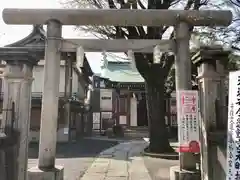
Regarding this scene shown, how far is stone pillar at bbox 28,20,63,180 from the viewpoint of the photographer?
7098 mm

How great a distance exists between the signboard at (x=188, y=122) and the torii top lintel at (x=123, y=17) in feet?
6.45

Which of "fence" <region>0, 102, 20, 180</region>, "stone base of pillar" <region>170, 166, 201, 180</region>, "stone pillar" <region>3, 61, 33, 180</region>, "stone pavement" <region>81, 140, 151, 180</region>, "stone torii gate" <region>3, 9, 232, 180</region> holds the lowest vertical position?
"stone pavement" <region>81, 140, 151, 180</region>

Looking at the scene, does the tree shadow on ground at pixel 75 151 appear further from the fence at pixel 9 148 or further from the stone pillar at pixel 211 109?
the stone pillar at pixel 211 109

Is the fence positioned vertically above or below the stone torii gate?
below

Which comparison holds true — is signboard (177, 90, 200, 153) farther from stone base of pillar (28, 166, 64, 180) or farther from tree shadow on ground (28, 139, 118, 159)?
tree shadow on ground (28, 139, 118, 159)

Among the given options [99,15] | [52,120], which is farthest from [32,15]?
[52,120]

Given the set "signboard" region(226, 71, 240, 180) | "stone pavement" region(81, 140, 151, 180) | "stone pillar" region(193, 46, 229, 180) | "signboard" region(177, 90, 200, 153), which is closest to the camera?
"signboard" region(226, 71, 240, 180)

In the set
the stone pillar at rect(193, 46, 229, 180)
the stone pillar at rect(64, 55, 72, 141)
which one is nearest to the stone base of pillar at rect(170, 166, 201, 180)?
the stone pillar at rect(193, 46, 229, 180)

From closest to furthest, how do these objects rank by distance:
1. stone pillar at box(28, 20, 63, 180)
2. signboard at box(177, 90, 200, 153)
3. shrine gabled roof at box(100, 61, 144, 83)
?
signboard at box(177, 90, 200, 153) < stone pillar at box(28, 20, 63, 180) < shrine gabled roof at box(100, 61, 144, 83)

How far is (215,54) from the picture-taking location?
7.07 m

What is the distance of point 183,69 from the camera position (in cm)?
760

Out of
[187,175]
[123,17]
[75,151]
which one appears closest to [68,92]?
[75,151]

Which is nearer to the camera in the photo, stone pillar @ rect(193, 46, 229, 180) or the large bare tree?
stone pillar @ rect(193, 46, 229, 180)

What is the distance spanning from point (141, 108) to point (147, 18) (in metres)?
26.7
